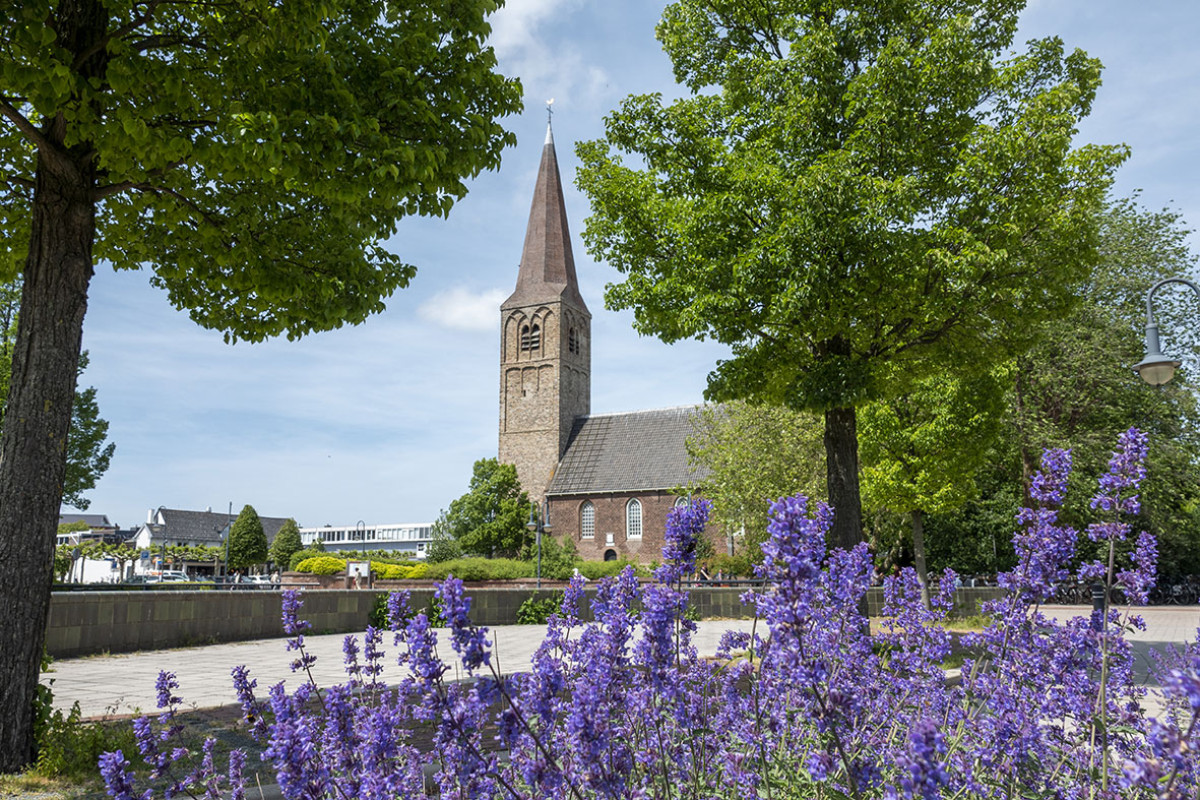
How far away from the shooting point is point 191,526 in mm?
79625

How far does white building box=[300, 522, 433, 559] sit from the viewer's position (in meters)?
103

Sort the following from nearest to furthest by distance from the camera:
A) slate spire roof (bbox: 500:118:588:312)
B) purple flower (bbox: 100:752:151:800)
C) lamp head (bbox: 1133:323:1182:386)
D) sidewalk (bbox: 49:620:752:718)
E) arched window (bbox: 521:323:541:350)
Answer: purple flower (bbox: 100:752:151:800) < sidewalk (bbox: 49:620:752:718) < lamp head (bbox: 1133:323:1182:386) < arched window (bbox: 521:323:541:350) < slate spire roof (bbox: 500:118:588:312)

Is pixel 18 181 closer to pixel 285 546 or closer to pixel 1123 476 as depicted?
pixel 1123 476

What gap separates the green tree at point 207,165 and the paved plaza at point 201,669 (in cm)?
210

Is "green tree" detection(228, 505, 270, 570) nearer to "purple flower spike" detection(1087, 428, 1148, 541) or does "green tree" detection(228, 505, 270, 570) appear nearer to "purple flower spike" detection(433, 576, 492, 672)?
"purple flower spike" detection(433, 576, 492, 672)

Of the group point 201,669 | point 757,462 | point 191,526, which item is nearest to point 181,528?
point 191,526

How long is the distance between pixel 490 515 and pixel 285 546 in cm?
1612

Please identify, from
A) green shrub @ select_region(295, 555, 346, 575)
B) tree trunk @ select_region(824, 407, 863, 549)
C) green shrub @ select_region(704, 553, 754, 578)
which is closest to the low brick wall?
tree trunk @ select_region(824, 407, 863, 549)

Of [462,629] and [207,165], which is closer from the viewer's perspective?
[462,629]

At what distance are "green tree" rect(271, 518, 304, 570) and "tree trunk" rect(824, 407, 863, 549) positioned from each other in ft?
161

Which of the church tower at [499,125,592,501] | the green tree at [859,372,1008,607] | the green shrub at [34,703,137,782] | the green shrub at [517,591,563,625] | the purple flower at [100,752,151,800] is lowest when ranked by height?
the green shrub at [517,591,563,625]

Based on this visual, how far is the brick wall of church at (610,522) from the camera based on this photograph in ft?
168

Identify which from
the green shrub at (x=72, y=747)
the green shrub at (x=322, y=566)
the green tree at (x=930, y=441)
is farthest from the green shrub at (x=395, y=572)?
the green shrub at (x=72, y=747)

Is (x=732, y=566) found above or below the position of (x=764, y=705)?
below
